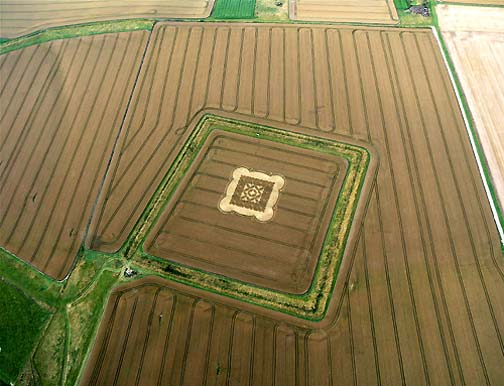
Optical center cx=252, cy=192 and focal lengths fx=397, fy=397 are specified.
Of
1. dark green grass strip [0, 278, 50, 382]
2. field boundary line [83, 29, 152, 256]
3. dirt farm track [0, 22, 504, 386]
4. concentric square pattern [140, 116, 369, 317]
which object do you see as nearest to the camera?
dirt farm track [0, 22, 504, 386]

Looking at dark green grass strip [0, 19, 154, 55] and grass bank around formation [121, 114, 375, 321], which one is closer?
grass bank around formation [121, 114, 375, 321]

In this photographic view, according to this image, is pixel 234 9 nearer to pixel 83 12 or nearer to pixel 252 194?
pixel 83 12

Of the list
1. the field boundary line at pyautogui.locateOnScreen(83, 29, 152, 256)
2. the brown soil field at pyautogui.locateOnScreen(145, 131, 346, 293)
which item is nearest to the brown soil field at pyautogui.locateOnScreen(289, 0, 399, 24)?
the field boundary line at pyautogui.locateOnScreen(83, 29, 152, 256)

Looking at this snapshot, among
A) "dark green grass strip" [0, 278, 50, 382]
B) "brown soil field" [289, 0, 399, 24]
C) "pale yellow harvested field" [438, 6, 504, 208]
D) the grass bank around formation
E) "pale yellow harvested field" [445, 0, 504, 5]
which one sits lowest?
"dark green grass strip" [0, 278, 50, 382]

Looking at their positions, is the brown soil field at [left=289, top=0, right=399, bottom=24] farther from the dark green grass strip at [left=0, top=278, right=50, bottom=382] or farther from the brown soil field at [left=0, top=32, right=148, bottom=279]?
the dark green grass strip at [left=0, top=278, right=50, bottom=382]

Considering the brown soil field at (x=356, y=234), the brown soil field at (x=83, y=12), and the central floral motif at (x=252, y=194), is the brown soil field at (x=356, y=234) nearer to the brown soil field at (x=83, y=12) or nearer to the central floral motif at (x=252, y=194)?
the brown soil field at (x=83, y=12)

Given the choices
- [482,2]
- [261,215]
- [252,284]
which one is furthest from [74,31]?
[482,2]

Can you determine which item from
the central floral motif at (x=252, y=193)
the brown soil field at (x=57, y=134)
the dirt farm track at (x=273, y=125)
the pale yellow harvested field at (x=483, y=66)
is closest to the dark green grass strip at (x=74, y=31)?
the brown soil field at (x=57, y=134)
